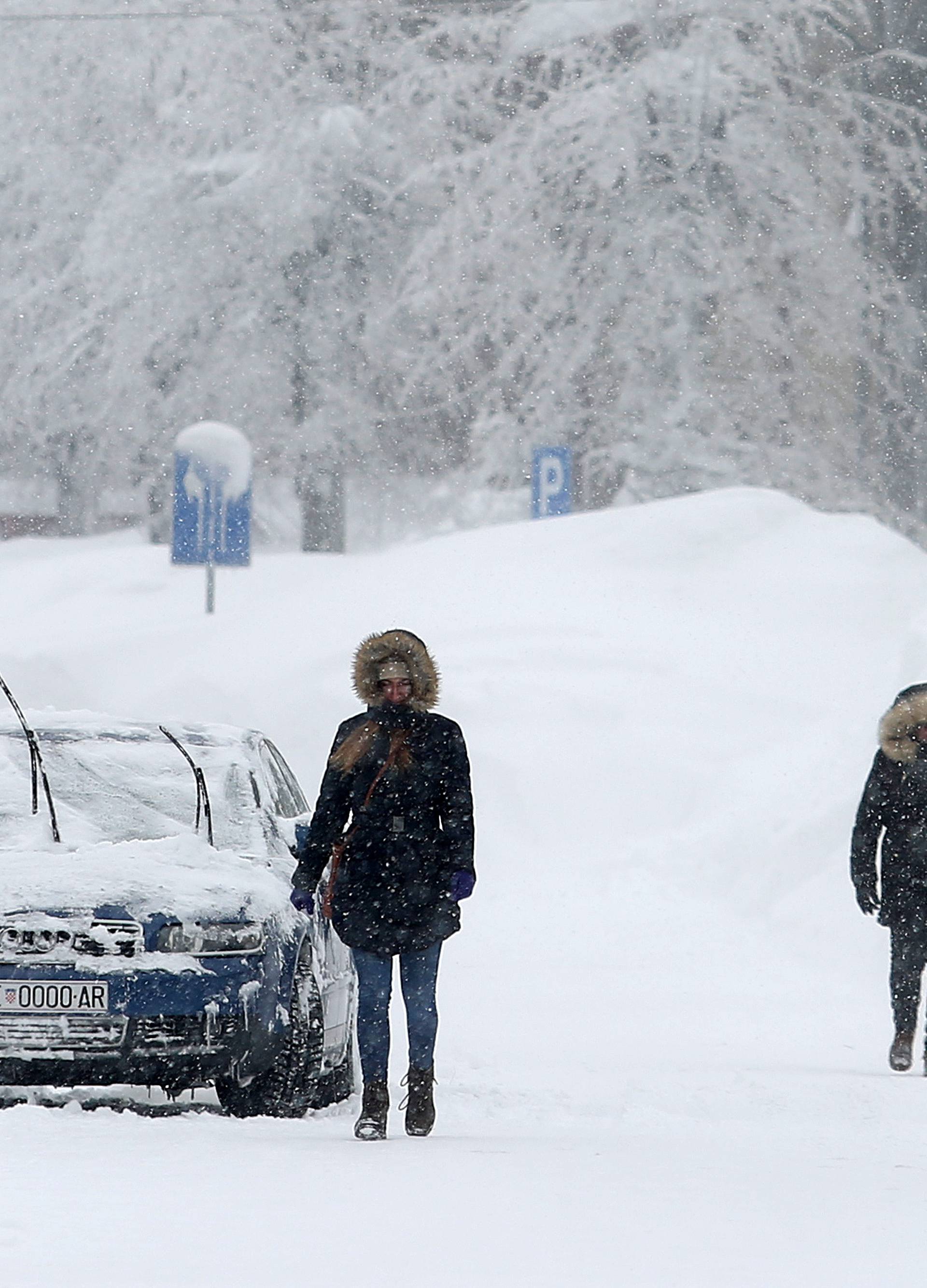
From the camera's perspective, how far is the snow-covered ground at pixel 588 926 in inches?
187

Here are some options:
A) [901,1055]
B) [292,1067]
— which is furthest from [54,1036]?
[901,1055]

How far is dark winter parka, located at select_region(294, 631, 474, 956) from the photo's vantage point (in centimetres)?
639

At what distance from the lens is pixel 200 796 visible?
7305 mm

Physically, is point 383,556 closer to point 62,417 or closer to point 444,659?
point 444,659

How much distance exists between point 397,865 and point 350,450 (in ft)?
87.8

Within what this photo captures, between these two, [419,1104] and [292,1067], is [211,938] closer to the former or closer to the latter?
[292,1067]

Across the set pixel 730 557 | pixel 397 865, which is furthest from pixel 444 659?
pixel 397 865

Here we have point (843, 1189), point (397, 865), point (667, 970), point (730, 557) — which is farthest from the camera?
point (730, 557)

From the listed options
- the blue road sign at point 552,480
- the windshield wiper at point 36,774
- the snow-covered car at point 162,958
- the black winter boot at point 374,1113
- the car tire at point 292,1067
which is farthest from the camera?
the blue road sign at point 552,480

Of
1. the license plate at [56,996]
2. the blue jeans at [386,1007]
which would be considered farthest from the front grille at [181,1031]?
the blue jeans at [386,1007]

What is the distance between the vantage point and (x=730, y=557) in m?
19.8

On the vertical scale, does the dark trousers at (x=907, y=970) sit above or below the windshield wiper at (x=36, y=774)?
below

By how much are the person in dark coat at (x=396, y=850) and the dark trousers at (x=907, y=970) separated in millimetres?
2866

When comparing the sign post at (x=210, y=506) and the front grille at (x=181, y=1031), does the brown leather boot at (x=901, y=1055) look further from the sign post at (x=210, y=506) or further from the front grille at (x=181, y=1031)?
the sign post at (x=210, y=506)
